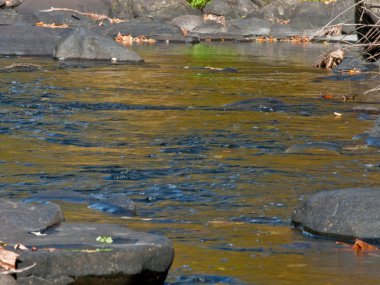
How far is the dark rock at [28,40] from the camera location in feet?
63.1

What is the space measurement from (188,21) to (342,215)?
25.1 metres

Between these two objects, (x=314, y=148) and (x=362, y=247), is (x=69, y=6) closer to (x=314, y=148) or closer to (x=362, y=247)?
(x=314, y=148)

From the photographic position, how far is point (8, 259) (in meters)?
4.23

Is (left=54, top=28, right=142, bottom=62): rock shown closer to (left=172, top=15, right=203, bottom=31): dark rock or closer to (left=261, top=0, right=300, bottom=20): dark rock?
(left=172, top=15, right=203, bottom=31): dark rock

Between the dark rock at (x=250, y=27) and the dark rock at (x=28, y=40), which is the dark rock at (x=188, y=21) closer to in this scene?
the dark rock at (x=250, y=27)

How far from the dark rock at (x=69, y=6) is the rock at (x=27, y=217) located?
25823 mm

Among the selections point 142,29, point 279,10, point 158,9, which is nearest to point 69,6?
point 158,9

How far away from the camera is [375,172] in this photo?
7.61 metres

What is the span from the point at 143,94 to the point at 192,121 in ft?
8.55

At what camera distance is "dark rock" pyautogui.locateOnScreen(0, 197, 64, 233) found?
191 inches

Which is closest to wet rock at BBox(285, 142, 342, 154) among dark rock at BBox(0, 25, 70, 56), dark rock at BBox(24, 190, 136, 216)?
dark rock at BBox(24, 190, 136, 216)

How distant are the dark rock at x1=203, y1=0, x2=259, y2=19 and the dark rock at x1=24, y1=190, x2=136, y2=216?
2610cm

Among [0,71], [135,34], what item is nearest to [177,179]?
[0,71]

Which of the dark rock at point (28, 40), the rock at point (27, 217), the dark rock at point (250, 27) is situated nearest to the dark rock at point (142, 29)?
the dark rock at point (250, 27)
